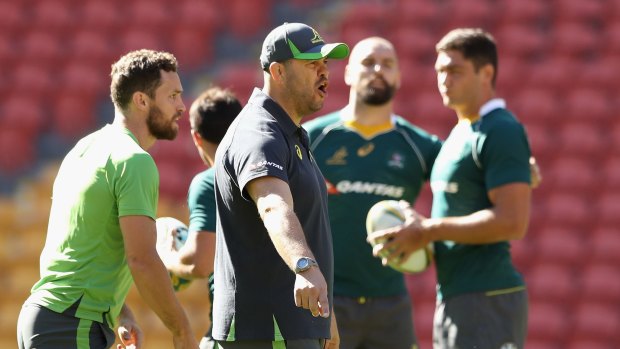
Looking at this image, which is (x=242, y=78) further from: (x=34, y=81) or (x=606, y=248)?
(x=606, y=248)

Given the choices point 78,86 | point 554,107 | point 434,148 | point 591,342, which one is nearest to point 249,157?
point 434,148

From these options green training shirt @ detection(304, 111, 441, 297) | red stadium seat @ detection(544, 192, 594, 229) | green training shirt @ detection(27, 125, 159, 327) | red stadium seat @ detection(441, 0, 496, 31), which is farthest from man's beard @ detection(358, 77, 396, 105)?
red stadium seat @ detection(441, 0, 496, 31)

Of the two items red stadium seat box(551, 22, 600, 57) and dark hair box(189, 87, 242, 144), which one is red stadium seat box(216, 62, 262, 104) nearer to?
red stadium seat box(551, 22, 600, 57)

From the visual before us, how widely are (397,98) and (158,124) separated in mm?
6750

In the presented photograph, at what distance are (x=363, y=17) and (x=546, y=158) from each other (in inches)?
102

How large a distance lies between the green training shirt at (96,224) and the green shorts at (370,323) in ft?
5.13

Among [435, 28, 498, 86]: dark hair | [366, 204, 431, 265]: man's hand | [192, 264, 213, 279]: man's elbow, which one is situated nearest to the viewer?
[192, 264, 213, 279]: man's elbow

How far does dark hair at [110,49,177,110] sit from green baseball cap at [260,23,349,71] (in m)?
0.61

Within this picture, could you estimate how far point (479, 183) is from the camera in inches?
201

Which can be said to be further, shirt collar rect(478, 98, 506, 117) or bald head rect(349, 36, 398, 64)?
bald head rect(349, 36, 398, 64)

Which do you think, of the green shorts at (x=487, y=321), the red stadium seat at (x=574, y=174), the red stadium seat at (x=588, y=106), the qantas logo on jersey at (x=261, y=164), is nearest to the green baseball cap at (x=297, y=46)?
the qantas logo on jersey at (x=261, y=164)

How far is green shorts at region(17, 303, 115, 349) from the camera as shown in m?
4.11

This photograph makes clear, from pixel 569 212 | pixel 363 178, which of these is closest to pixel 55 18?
Answer: pixel 569 212

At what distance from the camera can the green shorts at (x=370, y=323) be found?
5477 millimetres
